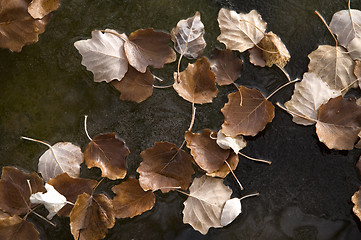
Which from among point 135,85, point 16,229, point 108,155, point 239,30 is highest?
point 239,30

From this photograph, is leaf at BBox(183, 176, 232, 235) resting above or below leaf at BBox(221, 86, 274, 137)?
below

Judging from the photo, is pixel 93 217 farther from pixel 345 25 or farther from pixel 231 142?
pixel 345 25

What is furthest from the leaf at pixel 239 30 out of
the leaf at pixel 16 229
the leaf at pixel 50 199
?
the leaf at pixel 16 229

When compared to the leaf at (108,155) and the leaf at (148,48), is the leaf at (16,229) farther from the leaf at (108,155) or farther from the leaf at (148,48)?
the leaf at (148,48)

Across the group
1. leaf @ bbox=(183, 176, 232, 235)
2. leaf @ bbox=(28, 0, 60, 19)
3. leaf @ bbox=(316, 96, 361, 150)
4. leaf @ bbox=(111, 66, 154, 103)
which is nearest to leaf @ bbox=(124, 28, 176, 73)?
leaf @ bbox=(111, 66, 154, 103)

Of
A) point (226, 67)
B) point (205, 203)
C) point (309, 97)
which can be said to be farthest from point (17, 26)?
point (309, 97)

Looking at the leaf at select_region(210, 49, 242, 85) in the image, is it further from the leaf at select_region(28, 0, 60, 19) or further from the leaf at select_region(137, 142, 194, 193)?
the leaf at select_region(28, 0, 60, 19)

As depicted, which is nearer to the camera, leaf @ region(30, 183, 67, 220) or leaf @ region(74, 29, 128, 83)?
leaf @ region(30, 183, 67, 220)
